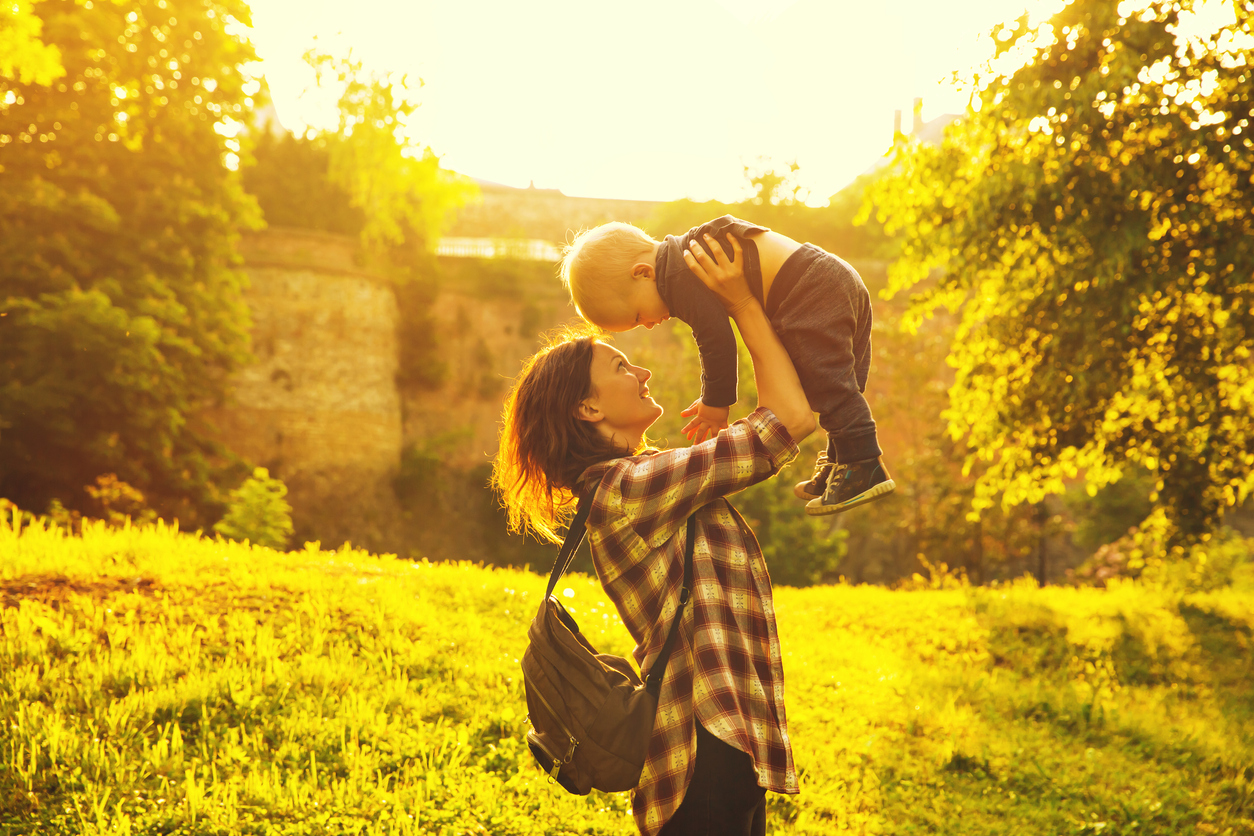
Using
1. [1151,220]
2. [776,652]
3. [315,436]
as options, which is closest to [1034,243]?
[1151,220]

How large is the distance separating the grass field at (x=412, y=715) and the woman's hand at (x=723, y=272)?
125 inches

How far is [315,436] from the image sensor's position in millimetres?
24938

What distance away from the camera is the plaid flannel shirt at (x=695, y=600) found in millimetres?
2102

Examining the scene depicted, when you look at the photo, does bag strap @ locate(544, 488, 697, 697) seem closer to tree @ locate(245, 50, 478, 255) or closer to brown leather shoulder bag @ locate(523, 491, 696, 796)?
brown leather shoulder bag @ locate(523, 491, 696, 796)

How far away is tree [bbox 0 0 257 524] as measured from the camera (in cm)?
1391

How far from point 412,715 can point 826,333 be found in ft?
13.0

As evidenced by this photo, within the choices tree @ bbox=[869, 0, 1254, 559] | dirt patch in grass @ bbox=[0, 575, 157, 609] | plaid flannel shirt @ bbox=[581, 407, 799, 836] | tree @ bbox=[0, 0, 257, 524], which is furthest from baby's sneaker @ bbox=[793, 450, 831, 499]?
tree @ bbox=[0, 0, 257, 524]

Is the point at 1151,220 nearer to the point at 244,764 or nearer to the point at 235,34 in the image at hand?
the point at 244,764

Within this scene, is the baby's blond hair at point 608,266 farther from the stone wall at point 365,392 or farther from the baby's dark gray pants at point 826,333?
the stone wall at point 365,392

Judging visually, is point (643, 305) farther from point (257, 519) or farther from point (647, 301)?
point (257, 519)

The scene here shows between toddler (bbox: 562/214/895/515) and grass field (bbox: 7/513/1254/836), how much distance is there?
2889 mm

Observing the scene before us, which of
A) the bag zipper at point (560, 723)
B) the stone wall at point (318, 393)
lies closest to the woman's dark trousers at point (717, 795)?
the bag zipper at point (560, 723)

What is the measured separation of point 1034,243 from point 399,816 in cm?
826

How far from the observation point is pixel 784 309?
238 centimetres
